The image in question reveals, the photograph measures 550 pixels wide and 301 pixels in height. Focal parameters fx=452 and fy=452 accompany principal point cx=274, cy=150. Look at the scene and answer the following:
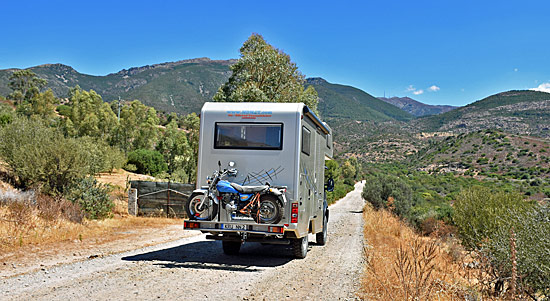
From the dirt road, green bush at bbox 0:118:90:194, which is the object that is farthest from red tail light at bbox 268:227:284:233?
green bush at bbox 0:118:90:194

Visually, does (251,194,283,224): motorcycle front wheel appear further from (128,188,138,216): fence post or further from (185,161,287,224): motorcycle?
(128,188,138,216): fence post

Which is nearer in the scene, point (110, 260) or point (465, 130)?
point (110, 260)

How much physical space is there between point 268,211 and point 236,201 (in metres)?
0.82

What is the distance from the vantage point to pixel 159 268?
31.2 feet

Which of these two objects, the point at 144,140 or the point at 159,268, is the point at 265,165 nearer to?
the point at 159,268

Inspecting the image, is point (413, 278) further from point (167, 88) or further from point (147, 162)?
point (167, 88)

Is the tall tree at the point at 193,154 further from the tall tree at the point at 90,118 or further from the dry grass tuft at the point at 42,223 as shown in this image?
the dry grass tuft at the point at 42,223

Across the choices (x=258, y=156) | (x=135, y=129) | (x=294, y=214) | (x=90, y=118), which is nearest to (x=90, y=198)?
(x=258, y=156)

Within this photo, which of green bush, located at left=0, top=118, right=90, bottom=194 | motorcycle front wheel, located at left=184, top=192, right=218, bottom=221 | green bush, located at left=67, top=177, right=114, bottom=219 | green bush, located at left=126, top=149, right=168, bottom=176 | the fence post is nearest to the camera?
motorcycle front wheel, located at left=184, top=192, right=218, bottom=221

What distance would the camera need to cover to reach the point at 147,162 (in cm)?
4428

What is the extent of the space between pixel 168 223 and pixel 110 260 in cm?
1002

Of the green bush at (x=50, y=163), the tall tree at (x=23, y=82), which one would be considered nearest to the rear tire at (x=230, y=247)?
the green bush at (x=50, y=163)

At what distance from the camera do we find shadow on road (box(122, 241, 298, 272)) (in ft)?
33.5

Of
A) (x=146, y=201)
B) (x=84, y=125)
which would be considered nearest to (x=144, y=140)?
(x=84, y=125)
